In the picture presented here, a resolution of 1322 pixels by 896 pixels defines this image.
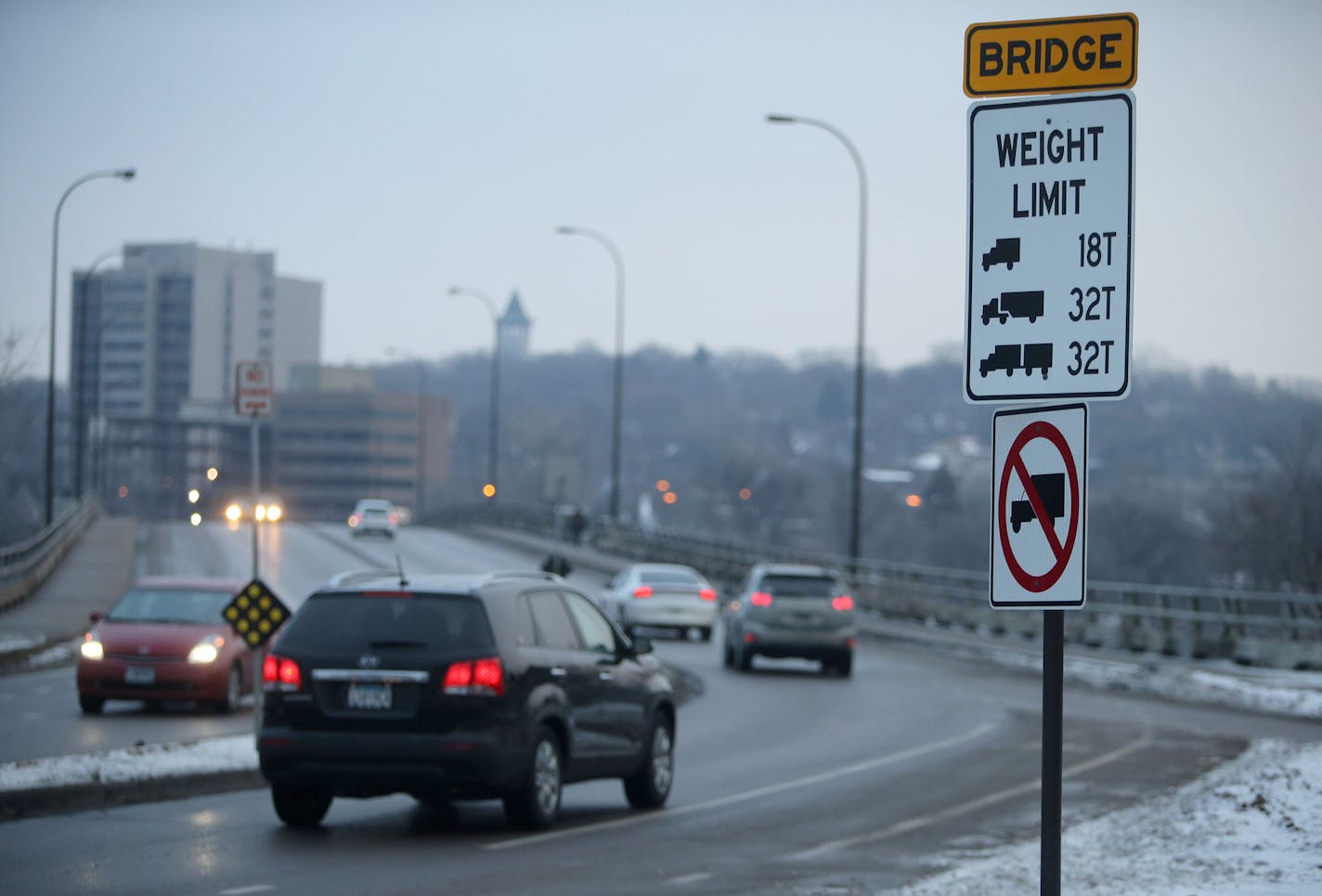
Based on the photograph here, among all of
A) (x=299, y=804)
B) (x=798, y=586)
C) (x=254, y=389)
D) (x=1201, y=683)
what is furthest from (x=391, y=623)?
(x=1201, y=683)

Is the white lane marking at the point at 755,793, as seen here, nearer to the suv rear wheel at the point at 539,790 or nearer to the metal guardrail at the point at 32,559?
the suv rear wheel at the point at 539,790

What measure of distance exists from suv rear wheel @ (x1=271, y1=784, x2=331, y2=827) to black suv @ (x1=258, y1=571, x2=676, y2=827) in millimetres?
11

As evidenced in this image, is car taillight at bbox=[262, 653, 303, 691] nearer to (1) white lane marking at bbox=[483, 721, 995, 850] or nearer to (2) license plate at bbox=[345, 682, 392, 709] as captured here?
(2) license plate at bbox=[345, 682, 392, 709]

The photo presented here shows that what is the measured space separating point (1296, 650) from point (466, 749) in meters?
22.6

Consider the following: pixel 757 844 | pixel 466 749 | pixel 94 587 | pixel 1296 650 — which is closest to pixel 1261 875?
pixel 757 844

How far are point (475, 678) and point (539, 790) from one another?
1.09m

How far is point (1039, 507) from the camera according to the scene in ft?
18.9

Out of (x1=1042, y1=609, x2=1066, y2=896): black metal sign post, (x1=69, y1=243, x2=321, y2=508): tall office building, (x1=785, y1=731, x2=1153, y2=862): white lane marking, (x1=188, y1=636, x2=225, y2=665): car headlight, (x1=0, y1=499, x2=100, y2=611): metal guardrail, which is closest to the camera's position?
(x1=1042, y1=609, x2=1066, y2=896): black metal sign post

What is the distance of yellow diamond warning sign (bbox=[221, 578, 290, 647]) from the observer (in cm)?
1683

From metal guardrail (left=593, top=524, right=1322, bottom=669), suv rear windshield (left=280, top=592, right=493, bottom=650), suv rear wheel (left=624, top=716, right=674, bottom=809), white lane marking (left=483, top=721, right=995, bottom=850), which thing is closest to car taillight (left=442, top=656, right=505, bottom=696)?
suv rear windshield (left=280, top=592, right=493, bottom=650)

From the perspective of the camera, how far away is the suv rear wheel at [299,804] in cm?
1273

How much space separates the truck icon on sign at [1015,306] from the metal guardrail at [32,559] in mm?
34800

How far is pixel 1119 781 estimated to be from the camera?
16734 millimetres

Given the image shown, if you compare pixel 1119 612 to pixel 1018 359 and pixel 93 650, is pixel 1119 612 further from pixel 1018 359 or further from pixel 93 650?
pixel 1018 359
